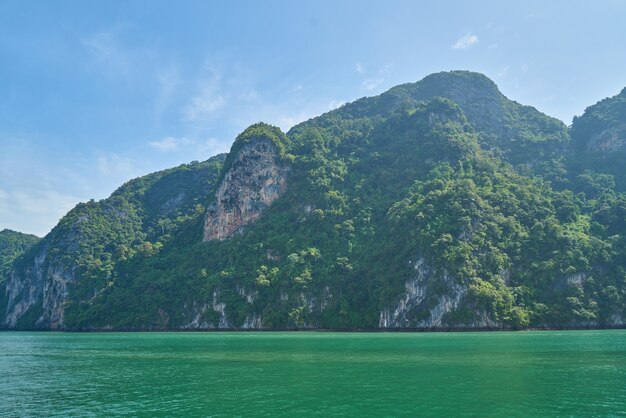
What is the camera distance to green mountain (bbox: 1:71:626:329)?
306 ft

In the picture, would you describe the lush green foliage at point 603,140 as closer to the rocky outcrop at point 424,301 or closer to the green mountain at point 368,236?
the green mountain at point 368,236

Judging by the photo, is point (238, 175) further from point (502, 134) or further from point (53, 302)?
point (502, 134)

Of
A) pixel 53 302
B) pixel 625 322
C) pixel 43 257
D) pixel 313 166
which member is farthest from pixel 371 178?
pixel 43 257

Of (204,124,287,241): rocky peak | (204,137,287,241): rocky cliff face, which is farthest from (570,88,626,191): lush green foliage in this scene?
(204,137,287,241): rocky cliff face

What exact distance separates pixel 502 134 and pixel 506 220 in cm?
7456

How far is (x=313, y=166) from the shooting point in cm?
14388

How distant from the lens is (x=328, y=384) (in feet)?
94.3

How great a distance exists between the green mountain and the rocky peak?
42 cm

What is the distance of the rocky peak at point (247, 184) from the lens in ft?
443

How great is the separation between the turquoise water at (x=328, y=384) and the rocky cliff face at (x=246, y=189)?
292 ft

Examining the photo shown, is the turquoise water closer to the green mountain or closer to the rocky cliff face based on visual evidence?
the green mountain

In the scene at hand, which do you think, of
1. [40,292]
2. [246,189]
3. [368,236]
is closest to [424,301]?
[368,236]

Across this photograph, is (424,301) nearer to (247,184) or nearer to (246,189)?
(246,189)

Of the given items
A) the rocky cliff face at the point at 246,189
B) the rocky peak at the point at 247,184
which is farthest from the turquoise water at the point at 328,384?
the rocky peak at the point at 247,184
